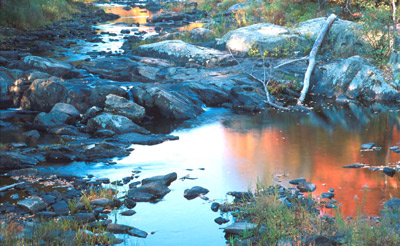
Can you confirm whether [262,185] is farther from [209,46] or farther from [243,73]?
[209,46]

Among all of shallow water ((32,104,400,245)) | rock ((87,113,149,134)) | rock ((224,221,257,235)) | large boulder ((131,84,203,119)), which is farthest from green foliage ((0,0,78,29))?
rock ((224,221,257,235))

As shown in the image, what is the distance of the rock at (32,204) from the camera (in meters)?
7.59

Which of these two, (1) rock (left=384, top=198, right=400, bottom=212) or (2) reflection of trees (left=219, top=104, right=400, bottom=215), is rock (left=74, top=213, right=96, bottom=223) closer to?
(2) reflection of trees (left=219, top=104, right=400, bottom=215)

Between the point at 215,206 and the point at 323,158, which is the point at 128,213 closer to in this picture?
the point at 215,206

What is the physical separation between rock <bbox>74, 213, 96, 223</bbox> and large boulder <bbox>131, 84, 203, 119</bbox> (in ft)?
22.8

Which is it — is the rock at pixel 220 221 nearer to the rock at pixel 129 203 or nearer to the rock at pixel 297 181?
the rock at pixel 129 203

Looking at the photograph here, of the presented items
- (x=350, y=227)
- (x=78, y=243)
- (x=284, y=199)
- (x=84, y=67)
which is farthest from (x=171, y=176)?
(x=84, y=67)

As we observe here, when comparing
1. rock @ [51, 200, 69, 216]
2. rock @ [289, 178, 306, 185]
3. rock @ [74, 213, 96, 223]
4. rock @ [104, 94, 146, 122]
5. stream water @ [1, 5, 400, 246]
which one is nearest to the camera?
rock @ [74, 213, 96, 223]

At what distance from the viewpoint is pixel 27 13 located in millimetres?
27344

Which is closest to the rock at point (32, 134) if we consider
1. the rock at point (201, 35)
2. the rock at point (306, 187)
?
the rock at point (306, 187)

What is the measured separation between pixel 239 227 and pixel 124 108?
7.36 m

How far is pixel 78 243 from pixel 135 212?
5.30 feet

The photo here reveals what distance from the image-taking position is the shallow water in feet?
25.3

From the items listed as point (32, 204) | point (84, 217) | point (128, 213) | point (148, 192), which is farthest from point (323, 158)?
point (32, 204)
